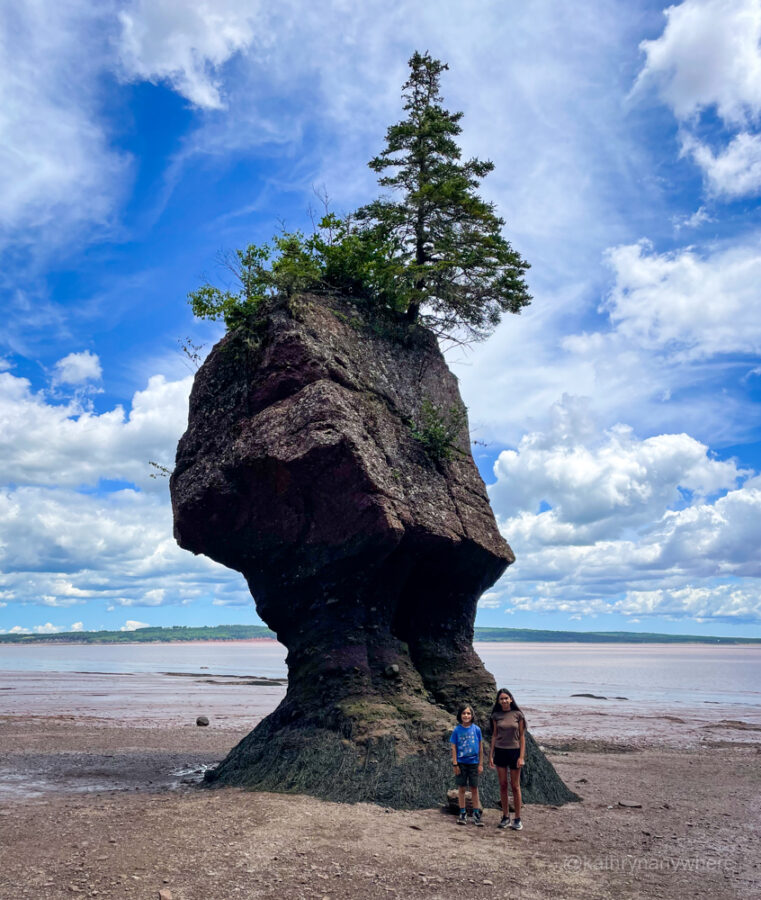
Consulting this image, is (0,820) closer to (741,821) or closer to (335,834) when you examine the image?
(335,834)

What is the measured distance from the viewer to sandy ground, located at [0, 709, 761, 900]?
8.98 meters

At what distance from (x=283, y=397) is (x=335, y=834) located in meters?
7.81

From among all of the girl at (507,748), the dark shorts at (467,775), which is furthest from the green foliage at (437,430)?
the dark shorts at (467,775)

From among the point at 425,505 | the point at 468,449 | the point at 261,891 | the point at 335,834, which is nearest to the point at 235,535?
the point at 425,505

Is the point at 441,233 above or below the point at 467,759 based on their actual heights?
above

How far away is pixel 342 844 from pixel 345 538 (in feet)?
17.7

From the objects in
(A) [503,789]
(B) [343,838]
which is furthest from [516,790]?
(B) [343,838]

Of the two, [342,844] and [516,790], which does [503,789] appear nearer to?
[516,790]

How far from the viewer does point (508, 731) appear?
12.1m

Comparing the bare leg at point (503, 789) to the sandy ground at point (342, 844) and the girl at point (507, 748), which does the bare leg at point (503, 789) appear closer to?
the girl at point (507, 748)

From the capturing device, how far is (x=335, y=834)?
35.2ft

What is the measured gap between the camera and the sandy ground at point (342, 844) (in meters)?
8.98

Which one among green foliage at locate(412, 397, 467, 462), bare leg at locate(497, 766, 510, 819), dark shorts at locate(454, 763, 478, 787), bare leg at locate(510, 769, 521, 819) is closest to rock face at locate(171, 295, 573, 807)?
green foliage at locate(412, 397, 467, 462)

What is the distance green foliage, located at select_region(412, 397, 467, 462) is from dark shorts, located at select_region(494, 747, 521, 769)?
611cm
